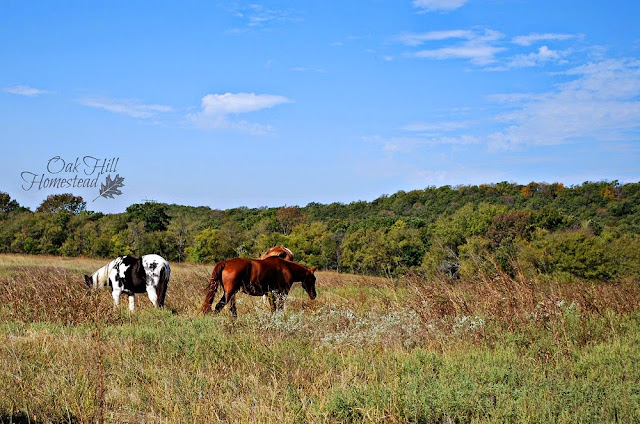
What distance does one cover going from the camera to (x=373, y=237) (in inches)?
2970

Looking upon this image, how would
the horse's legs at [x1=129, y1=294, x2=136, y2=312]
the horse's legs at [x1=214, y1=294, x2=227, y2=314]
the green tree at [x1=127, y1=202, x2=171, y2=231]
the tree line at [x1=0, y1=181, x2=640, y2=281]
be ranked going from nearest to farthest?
1. the horse's legs at [x1=214, y1=294, x2=227, y2=314]
2. the horse's legs at [x1=129, y1=294, x2=136, y2=312]
3. the tree line at [x1=0, y1=181, x2=640, y2=281]
4. the green tree at [x1=127, y1=202, x2=171, y2=231]

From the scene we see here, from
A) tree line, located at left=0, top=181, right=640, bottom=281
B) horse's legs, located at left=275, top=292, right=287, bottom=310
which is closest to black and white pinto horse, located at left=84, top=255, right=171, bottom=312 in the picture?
horse's legs, located at left=275, top=292, right=287, bottom=310

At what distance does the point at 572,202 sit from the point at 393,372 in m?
103

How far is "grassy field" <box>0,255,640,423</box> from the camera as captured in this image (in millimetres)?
4711

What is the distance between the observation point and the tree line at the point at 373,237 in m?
53.2

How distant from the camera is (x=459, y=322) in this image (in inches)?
320

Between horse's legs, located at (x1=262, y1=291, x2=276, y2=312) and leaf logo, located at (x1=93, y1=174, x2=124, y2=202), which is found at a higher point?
leaf logo, located at (x1=93, y1=174, x2=124, y2=202)

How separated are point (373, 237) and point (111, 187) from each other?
5996 centimetres

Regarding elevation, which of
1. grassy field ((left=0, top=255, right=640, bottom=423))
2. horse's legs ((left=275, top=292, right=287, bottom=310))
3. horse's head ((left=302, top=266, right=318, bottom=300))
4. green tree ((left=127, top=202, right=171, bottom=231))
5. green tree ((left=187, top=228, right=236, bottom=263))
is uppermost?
green tree ((left=127, top=202, right=171, bottom=231))

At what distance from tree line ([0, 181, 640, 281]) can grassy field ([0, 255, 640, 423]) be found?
33585mm

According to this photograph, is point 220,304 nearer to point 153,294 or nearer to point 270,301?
point 270,301

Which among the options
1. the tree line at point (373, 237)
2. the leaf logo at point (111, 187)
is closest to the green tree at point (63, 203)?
the tree line at point (373, 237)

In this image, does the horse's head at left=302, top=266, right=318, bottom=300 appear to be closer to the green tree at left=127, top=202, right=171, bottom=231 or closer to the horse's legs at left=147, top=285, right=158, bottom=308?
the horse's legs at left=147, top=285, right=158, bottom=308

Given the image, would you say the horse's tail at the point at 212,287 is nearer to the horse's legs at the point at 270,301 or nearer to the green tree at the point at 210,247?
the horse's legs at the point at 270,301
